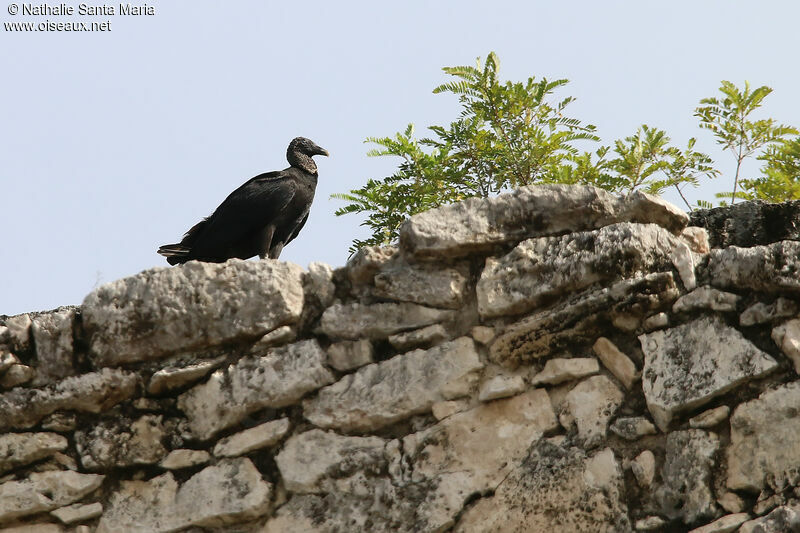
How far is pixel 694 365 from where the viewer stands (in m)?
3.57

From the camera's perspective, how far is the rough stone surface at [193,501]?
12.5 feet

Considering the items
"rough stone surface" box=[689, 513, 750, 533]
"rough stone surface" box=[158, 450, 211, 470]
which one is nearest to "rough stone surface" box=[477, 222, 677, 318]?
"rough stone surface" box=[689, 513, 750, 533]

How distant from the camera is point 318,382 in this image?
3.94m

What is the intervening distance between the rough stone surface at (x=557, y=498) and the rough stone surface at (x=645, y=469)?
2.2 inches

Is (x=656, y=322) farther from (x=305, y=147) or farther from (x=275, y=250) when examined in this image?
(x=305, y=147)

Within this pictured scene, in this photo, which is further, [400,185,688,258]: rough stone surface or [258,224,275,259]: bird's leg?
[258,224,275,259]: bird's leg

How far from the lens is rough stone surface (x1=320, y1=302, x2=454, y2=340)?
3949mm

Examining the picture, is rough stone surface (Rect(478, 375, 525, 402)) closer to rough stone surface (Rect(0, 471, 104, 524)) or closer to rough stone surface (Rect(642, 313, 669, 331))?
rough stone surface (Rect(642, 313, 669, 331))

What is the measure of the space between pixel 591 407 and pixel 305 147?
3828 mm

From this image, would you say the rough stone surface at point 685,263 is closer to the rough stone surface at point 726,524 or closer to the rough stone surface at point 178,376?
the rough stone surface at point 726,524

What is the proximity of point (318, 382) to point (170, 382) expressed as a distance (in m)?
0.58

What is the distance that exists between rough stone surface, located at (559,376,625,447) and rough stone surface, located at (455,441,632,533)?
0.23 feet

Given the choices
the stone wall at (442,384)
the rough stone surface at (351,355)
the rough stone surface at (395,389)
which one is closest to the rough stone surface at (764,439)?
the stone wall at (442,384)

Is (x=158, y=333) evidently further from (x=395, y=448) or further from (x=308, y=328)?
(x=395, y=448)
